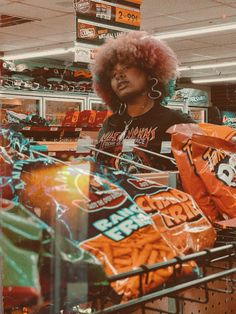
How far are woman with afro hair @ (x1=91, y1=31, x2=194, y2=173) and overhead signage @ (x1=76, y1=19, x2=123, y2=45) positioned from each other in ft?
0.94

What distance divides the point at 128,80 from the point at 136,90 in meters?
0.06

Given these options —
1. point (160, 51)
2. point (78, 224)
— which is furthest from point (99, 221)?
point (160, 51)

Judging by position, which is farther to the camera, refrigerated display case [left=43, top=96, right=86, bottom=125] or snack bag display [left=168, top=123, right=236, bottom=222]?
refrigerated display case [left=43, top=96, right=86, bottom=125]

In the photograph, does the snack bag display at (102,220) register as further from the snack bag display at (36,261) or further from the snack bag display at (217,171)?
the snack bag display at (217,171)

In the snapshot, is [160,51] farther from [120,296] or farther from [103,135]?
[120,296]

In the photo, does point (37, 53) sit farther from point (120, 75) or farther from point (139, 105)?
point (120, 75)

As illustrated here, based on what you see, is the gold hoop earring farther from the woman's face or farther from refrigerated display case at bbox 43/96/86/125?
→ refrigerated display case at bbox 43/96/86/125

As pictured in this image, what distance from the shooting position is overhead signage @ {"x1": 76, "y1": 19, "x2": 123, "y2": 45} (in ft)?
8.82

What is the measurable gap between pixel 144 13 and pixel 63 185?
7.34 meters

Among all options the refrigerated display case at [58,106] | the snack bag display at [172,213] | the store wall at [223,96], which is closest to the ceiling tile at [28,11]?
the refrigerated display case at [58,106]

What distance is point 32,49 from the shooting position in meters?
11.8

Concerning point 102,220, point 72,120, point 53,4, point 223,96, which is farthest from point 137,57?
point 223,96

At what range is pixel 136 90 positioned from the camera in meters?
2.29

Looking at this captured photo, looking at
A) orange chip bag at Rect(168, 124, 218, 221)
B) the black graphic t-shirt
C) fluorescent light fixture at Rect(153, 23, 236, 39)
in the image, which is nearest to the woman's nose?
the black graphic t-shirt
